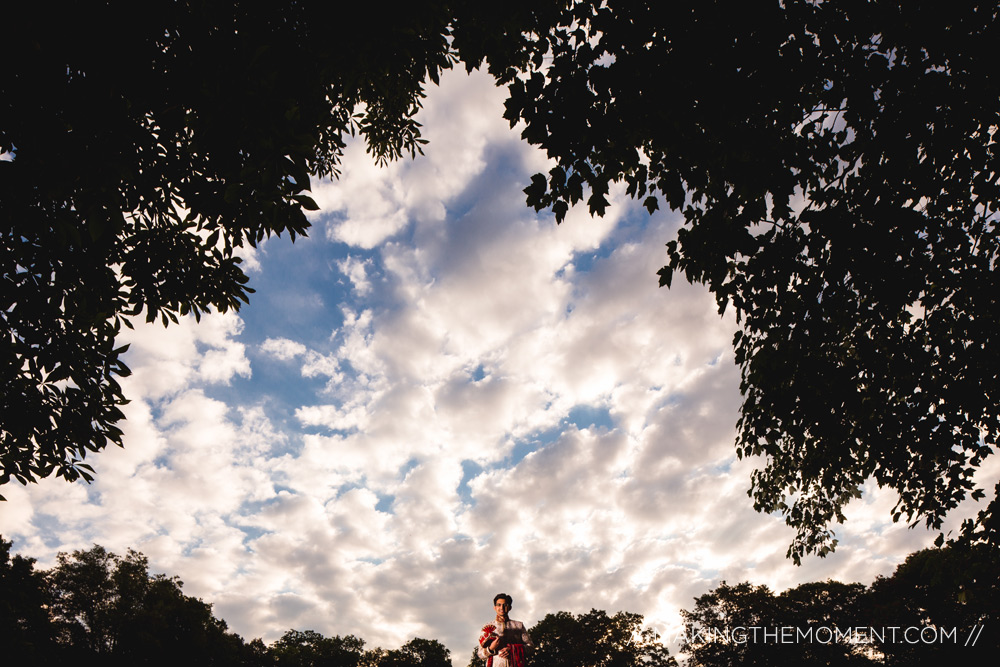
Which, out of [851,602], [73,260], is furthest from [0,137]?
[851,602]

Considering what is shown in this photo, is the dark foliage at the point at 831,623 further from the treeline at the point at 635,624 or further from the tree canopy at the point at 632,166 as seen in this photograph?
the tree canopy at the point at 632,166

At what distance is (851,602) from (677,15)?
189 ft

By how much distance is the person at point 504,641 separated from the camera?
8102 mm

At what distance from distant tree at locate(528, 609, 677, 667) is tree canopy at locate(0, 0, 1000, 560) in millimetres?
50502

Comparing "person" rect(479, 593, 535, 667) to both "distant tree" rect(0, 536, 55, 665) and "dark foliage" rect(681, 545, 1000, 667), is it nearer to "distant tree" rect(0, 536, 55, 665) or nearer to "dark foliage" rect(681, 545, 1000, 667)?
"distant tree" rect(0, 536, 55, 665)

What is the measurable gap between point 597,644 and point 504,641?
5239cm

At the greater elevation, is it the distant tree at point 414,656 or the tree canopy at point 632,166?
the tree canopy at point 632,166

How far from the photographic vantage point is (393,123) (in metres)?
12.2

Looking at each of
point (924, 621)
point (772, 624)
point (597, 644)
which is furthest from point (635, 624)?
point (924, 621)

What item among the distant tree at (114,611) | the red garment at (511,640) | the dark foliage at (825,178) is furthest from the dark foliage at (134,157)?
the distant tree at (114,611)

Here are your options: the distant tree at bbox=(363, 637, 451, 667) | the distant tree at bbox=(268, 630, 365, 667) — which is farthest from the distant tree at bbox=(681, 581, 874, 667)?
the distant tree at bbox=(268, 630, 365, 667)

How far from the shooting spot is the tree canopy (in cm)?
541

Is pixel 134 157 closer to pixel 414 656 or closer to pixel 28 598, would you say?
pixel 28 598

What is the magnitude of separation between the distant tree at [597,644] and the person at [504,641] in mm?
51026
